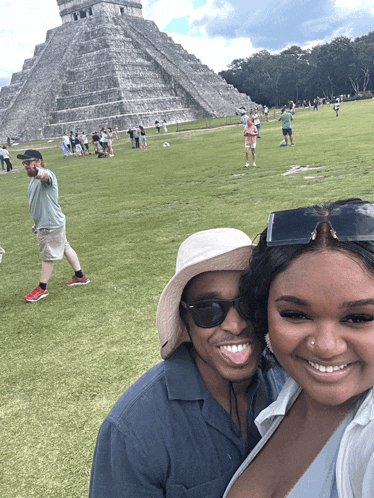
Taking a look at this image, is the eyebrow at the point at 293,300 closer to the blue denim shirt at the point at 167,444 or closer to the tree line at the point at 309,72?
the blue denim shirt at the point at 167,444

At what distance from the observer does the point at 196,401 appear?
1.39m

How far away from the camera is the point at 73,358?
3.94 metres

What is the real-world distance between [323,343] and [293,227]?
0.31 m

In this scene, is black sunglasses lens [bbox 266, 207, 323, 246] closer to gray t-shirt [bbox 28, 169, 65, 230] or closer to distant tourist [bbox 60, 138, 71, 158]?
gray t-shirt [bbox 28, 169, 65, 230]

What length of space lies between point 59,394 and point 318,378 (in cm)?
291

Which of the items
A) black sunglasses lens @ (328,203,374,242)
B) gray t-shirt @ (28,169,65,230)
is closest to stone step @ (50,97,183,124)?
gray t-shirt @ (28,169,65,230)

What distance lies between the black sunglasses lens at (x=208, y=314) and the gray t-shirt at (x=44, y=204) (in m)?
4.38

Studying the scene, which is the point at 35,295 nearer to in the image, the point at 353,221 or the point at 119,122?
the point at 353,221

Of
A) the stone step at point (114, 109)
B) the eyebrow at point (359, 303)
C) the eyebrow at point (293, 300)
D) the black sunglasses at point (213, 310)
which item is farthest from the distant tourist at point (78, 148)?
the eyebrow at point (359, 303)

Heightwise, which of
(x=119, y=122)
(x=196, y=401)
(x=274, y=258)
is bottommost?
(x=196, y=401)

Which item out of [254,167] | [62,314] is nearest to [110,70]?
[254,167]

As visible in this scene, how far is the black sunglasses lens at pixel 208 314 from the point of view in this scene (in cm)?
140

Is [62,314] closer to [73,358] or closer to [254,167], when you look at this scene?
[73,358]

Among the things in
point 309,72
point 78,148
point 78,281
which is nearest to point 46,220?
point 78,281
